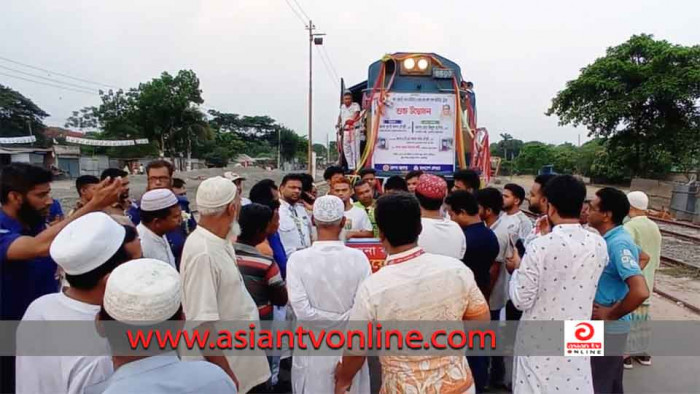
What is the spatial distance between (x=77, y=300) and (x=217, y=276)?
0.65 m

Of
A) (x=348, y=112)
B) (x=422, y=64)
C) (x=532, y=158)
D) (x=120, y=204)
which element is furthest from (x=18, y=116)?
(x=532, y=158)

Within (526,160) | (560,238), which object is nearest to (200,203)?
(560,238)

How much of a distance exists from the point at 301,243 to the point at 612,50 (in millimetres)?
26574

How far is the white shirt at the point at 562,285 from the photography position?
7.11ft

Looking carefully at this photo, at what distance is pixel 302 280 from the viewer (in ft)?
8.06

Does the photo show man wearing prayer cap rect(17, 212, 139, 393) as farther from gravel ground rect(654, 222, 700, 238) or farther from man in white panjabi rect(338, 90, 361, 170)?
gravel ground rect(654, 222, 700, 238)

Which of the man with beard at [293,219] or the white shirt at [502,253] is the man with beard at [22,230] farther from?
the white shirt at [502,253]

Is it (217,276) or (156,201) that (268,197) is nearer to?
(156,201)

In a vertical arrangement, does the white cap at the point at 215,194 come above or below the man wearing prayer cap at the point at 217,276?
above

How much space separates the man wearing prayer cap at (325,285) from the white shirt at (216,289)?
275 millimetres

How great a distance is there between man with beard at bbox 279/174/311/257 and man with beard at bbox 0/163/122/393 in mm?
1993

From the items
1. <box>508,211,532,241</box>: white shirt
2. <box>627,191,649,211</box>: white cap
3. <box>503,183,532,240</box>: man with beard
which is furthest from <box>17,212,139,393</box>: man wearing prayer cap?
<box>627,191,649,211</box>: white cap

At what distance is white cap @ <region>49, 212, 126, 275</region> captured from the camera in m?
1.51

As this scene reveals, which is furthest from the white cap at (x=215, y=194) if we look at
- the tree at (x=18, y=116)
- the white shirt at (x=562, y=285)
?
the tree at (x=18, y=116)
